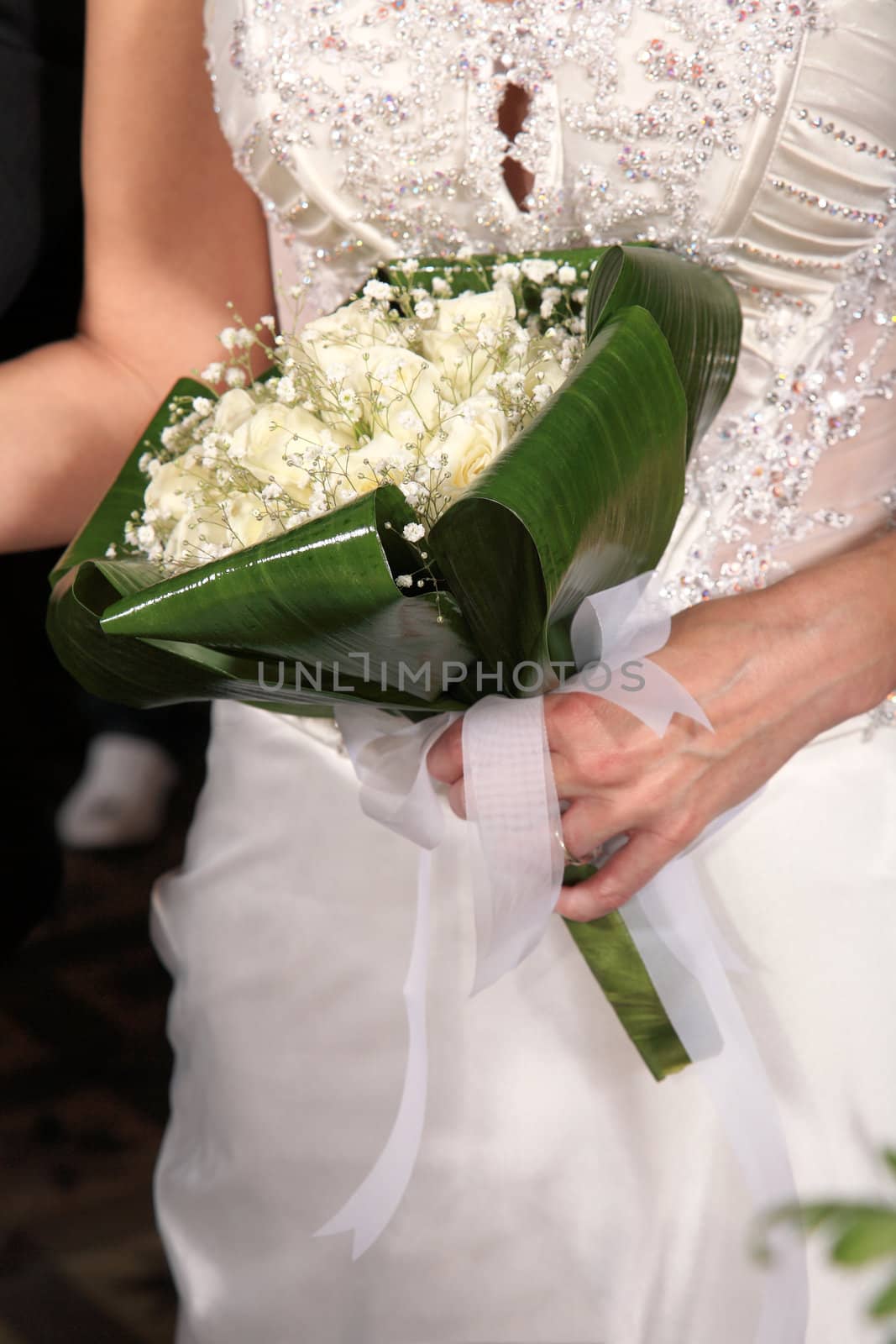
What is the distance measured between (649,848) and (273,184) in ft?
2.14

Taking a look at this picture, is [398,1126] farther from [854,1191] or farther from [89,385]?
[89,385]

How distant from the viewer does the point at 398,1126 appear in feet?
2.11

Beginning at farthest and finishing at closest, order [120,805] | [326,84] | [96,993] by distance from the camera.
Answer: [120,805], [96,993], [326,84]

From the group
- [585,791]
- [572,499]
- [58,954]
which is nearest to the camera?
[572,499]

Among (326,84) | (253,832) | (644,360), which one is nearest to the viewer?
(644,360)

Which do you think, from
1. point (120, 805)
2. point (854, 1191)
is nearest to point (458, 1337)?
point (854, 1191)

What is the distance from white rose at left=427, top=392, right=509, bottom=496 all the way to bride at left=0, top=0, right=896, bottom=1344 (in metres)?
0.17

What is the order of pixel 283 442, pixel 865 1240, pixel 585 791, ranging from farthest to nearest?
1. pixel 585 791
2. pixel 283 442
3. pixel 865 1240

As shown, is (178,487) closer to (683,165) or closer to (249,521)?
(249,521)

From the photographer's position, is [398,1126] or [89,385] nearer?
[398,1126]

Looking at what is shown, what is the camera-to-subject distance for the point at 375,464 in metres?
0.51

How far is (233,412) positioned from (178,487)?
57 millimetres

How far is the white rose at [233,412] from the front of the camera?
0.59m

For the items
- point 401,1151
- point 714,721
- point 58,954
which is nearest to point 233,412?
point 714,721
